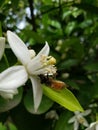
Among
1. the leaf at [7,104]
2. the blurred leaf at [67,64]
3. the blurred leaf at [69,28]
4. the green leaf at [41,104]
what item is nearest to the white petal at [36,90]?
the leaf at [7,104]

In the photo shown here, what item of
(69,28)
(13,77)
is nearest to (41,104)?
(13,77)

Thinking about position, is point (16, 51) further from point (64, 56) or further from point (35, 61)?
point (64, 56)

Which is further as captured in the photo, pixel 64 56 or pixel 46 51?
pixel 64 56

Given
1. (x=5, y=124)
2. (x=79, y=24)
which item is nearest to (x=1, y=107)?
(x=5, y=124)

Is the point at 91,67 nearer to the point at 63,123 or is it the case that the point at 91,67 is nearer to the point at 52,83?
the point at 63,123

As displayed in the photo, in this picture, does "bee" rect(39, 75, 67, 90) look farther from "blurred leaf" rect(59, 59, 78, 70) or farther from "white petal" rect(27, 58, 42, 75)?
"blurred leaf" rect(59, 59, 78, 70)

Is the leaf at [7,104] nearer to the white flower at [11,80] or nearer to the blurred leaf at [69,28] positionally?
the white flower at [11,80]
